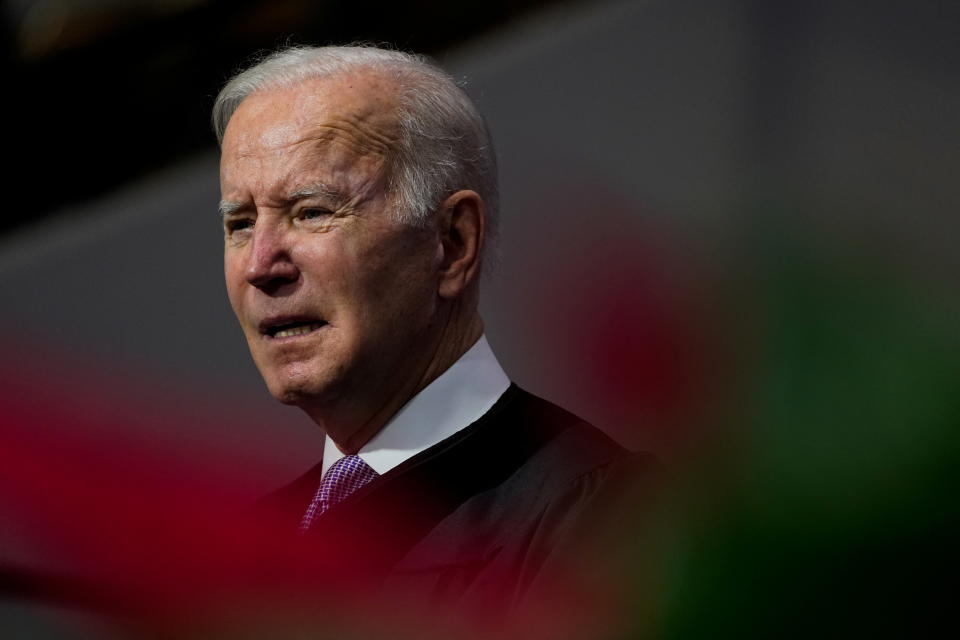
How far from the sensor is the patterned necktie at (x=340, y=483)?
1.29 metres

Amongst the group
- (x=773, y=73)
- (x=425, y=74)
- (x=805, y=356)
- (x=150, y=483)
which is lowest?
(x=805, y=356)

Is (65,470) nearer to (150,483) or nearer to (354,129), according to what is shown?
(150,483)

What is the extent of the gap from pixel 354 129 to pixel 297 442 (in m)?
0.66

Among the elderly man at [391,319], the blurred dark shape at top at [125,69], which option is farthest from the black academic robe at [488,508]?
the blurred dark shape at top at [125,69]

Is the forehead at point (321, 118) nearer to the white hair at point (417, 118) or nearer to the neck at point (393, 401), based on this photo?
the white hair at point (417, 118)

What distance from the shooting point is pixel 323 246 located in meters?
1.21

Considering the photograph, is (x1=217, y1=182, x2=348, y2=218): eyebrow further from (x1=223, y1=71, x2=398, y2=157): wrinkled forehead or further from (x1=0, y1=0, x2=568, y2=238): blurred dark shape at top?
(x1=0, y1=0, x2=568, y2=238): blurred dark shape at top

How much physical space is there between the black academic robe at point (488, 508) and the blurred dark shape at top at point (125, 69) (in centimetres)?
87

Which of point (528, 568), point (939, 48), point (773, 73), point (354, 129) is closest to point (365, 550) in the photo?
point (528, 568)

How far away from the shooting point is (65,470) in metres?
1.68

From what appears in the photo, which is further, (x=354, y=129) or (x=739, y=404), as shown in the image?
(x=354, y=129)

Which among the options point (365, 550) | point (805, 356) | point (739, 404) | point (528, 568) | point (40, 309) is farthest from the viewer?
point (40, 309)

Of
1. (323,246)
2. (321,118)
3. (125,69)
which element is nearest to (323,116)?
(321,118)

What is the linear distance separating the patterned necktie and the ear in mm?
193
